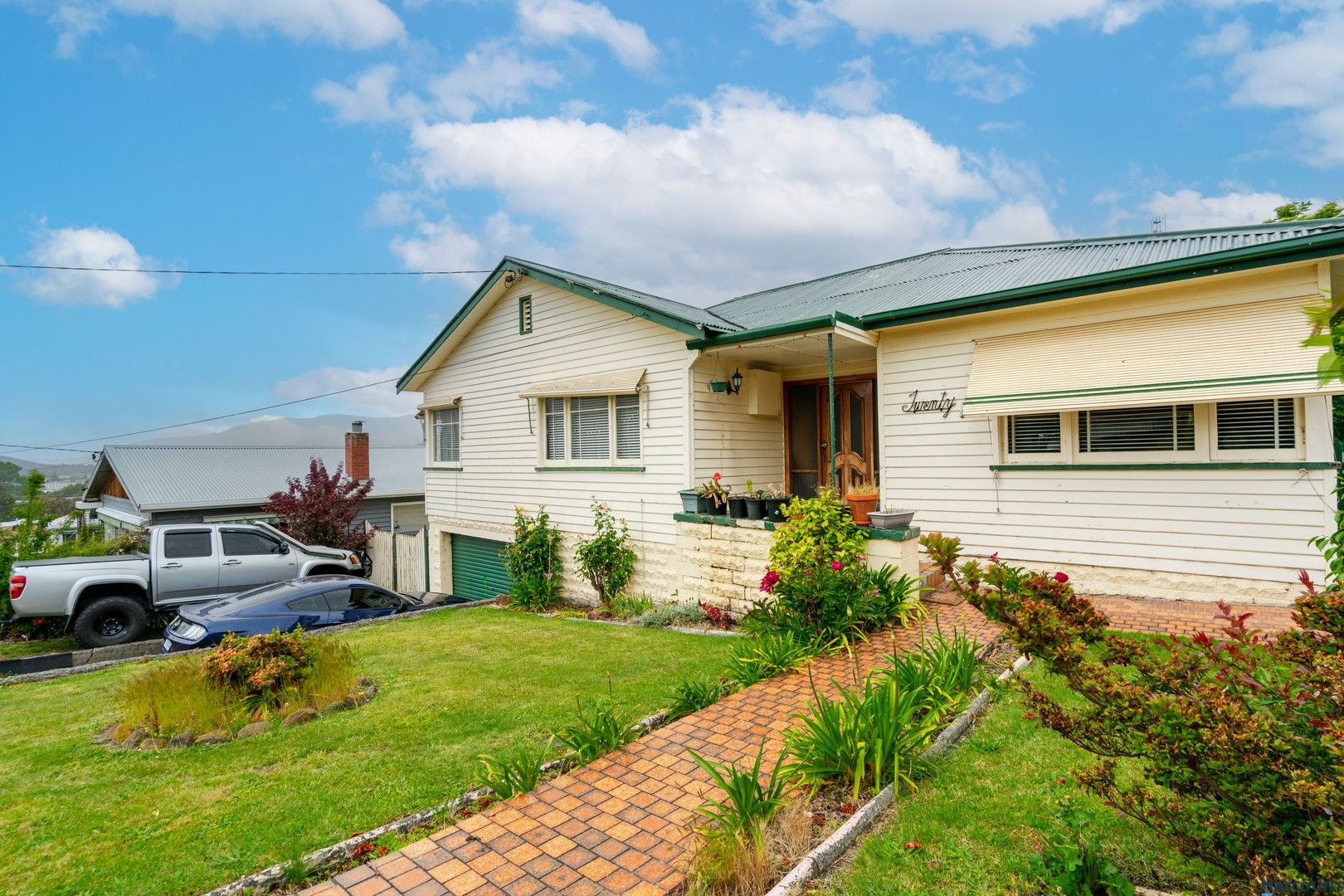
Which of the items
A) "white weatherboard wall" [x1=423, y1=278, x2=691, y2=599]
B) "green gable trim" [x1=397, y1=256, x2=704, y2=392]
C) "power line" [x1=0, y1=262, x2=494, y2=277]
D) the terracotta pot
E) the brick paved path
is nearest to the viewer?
the brick paved path

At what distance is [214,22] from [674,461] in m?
12.2

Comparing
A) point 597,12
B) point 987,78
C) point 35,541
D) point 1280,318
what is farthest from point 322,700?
point 35,541

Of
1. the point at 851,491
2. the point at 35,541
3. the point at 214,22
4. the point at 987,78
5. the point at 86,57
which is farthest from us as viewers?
the point at 35,541

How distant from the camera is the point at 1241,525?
652 cm

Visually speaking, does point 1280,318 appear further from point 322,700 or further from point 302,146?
point 302,146

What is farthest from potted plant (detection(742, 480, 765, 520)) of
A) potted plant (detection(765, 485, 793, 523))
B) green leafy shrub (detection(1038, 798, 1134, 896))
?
green leafy shrub (detection(1038, 798, 1134, 896))

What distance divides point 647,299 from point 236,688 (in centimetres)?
796

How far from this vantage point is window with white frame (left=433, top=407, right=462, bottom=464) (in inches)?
586

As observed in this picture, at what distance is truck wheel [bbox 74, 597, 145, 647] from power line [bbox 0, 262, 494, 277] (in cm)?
905

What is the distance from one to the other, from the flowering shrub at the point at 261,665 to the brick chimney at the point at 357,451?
16678mm

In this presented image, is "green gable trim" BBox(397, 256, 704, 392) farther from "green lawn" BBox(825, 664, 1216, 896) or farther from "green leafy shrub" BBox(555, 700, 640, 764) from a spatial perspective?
"green lawn" BBox(825, 664, 1216, 896)

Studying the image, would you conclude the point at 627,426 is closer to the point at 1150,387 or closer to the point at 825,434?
the point at 825,434

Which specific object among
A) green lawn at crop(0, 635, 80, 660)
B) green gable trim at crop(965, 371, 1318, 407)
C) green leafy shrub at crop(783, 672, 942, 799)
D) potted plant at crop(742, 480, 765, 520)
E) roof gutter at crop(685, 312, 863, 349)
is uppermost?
roof gutter at crop(685, 312, 863, 349)

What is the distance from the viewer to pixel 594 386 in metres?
10.8
